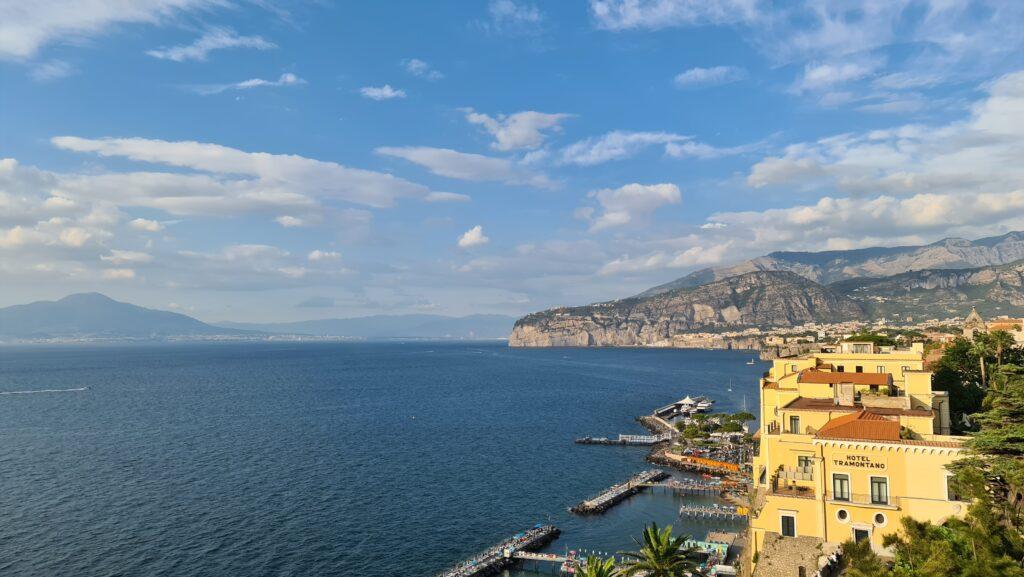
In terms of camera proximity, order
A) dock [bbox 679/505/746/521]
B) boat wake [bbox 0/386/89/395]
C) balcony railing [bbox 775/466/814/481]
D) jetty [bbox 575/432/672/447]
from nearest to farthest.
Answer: balcony railing [bbox 775/466/814/481] → dock [bbox 679/505/746/521] → jetty [bbox 575/432/672/447] → boat wake [bbox 0/386/89/395]

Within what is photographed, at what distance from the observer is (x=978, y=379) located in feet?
214

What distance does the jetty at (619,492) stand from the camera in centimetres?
6425

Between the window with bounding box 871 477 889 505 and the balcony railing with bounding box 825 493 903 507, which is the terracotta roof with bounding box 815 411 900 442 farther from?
the balcony railing with bounding box 825 493 903 507

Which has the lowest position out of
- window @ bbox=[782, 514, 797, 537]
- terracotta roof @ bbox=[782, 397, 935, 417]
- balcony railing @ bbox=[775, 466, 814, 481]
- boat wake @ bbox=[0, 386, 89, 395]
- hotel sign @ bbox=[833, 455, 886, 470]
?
boat wake @ bbox=[0, 386, 89, 395]

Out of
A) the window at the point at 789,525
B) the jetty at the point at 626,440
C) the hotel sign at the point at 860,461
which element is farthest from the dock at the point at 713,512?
the jetty at the point at 626,440

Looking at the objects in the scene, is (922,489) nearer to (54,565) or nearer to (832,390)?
(832,390)

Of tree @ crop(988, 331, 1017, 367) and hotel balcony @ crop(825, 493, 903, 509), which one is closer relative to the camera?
hotel balcony @ crop(825, 493, 903, 509)

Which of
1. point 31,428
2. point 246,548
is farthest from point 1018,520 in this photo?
point 31,428

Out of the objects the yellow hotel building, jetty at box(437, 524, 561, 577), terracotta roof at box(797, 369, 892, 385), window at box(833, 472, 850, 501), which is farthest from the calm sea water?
window at box(833, 472, 850, 501)

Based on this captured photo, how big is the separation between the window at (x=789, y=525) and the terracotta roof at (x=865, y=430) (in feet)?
16.1

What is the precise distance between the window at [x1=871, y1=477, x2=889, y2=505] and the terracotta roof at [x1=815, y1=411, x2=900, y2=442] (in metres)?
2.16

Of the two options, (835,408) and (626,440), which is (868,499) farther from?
(626,440)

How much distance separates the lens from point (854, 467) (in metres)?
32.0

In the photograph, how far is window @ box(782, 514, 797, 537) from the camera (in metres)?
33.2
